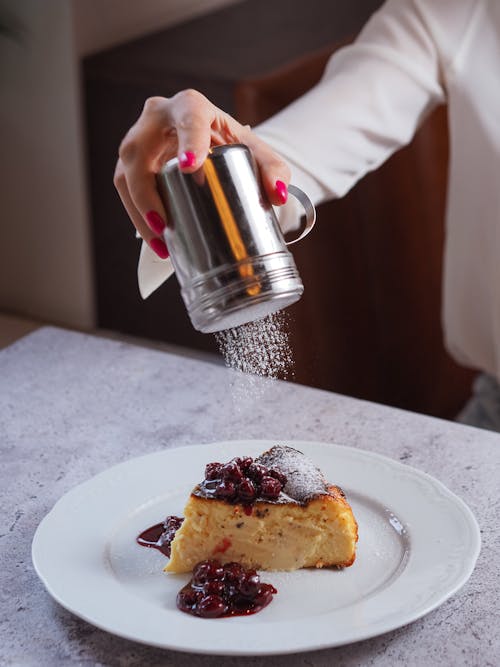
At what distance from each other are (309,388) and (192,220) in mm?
560

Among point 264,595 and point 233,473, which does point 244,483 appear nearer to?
point 233,473

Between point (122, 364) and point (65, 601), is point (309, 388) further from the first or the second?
point (65, 601)

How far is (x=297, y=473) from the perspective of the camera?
1.01 m

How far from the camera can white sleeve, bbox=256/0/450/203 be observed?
163cm

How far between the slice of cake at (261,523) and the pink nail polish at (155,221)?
246mm

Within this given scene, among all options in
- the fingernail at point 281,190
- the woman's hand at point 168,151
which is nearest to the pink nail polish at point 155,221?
the woman's hand at point 168,151

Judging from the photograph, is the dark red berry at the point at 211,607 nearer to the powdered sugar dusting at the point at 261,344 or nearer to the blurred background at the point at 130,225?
the powdered sugar dusting at the point at 261,344

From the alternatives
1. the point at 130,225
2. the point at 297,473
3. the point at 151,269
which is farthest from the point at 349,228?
the point at 297,473

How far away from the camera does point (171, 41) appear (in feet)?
9.24

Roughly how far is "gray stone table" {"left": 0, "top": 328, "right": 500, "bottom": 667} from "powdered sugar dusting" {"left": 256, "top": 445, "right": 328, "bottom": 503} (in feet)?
0.56

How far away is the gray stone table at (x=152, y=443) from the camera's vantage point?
849 mm

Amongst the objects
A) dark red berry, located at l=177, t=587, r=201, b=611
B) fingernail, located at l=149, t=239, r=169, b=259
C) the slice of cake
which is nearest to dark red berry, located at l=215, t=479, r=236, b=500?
the slice of cake

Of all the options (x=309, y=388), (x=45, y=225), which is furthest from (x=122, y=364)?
(x=45, y=225)

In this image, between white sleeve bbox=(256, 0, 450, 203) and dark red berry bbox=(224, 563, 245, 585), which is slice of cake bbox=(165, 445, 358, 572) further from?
white sleeve bbox=(256, 0, 450, 203)
